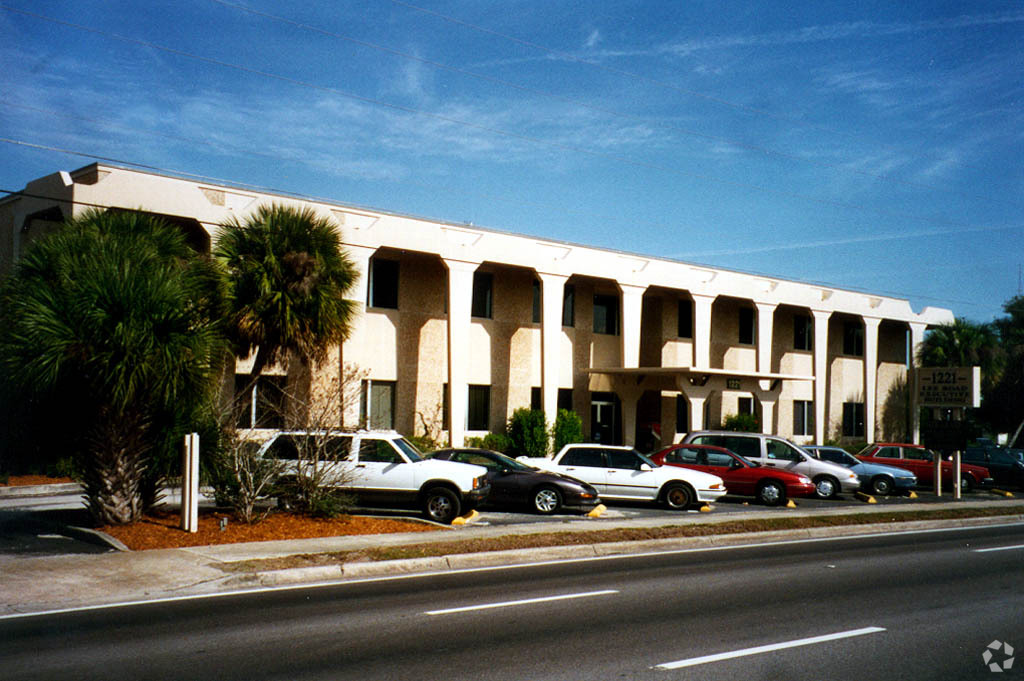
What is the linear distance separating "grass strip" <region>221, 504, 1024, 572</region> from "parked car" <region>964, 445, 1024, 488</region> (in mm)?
12066

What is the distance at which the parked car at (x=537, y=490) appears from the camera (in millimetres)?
20039

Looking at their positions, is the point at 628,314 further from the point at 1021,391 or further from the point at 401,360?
the point at 1021,391

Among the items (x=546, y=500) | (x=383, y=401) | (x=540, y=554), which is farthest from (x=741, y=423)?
(x=540, y=554)

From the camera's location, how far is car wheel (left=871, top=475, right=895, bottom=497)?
28250 millimetres

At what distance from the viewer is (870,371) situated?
43.7 m

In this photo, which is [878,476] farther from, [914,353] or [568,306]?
[914,353]

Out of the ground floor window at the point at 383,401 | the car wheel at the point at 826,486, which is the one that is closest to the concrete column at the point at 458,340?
the ground floor window at the point at 383,401

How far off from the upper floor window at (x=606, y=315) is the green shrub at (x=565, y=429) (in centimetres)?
509

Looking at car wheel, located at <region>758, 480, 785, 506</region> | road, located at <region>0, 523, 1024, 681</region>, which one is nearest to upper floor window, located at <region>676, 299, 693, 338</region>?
car wheel, located at <region>758, 480, 785, 506</region>

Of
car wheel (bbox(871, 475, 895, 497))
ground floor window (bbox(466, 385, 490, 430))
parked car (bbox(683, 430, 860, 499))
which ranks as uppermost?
ground floor window (bbox(466, 385, 490, 430))

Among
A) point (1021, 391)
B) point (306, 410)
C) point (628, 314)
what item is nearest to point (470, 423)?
point (628, 314)

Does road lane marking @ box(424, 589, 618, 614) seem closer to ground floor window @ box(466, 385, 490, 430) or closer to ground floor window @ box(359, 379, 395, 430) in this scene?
ground floor window @ box(359, 379, 395, 430)

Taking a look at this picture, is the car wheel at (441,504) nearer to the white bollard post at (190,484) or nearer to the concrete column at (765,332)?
the white bollard post at (190,484)

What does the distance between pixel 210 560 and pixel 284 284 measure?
10.8m
